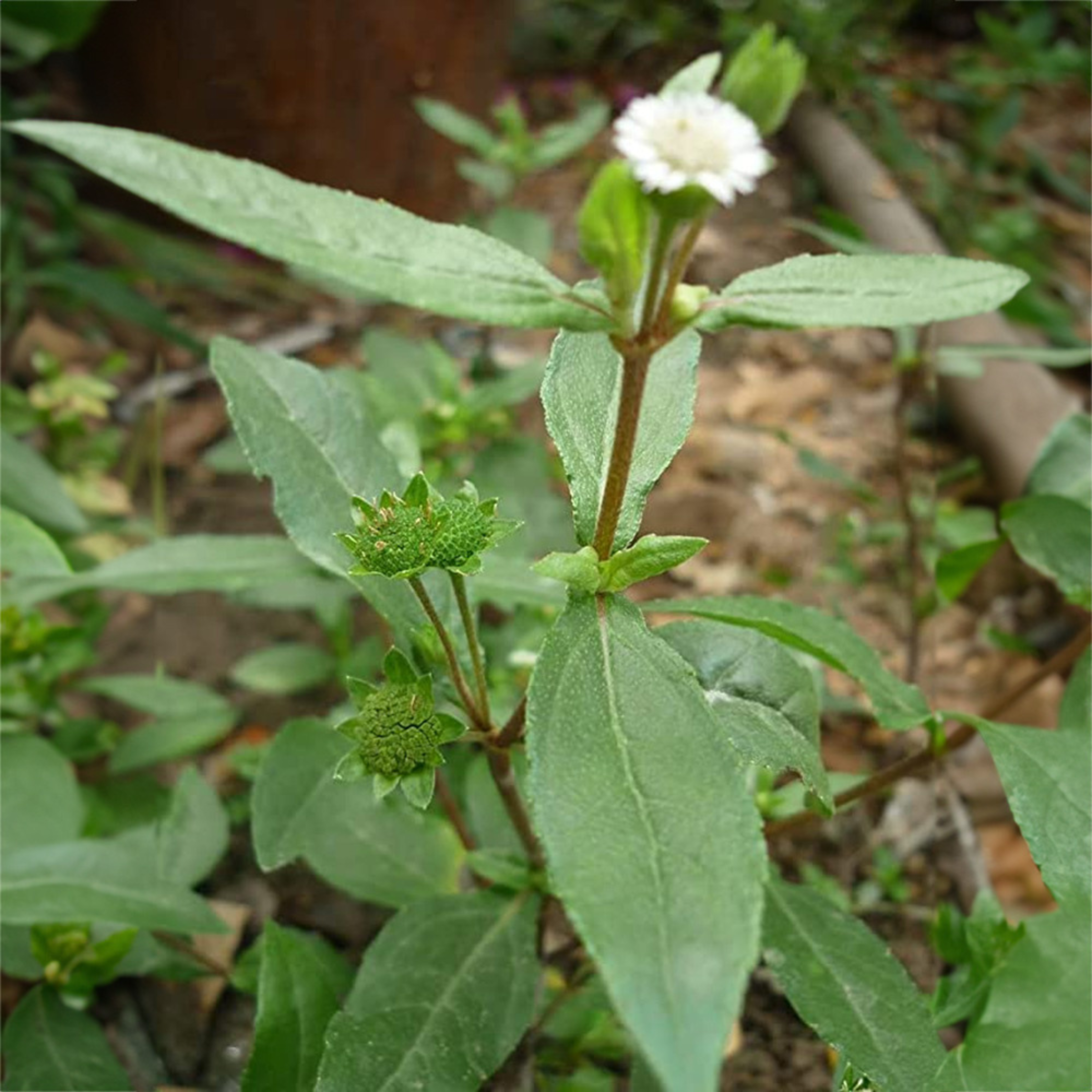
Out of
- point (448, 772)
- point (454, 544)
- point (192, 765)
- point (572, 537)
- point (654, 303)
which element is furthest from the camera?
point (572, 537)

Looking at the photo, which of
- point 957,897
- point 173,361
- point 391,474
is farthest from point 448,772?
point 173,361

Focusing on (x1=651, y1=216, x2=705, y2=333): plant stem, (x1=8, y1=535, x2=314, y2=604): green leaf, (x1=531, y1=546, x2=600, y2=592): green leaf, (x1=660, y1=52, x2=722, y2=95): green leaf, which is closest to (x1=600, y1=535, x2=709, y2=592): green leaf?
(x1=531, y1=546, x2=600, y2=592): green leaf

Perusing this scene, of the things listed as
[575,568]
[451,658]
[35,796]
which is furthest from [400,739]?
[35,796]

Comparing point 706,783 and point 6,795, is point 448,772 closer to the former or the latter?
point 6,795

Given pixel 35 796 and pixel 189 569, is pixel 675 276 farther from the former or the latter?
pixel 35 796

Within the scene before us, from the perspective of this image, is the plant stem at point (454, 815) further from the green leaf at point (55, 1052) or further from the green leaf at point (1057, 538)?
the green leaf at point (1057, 538)
